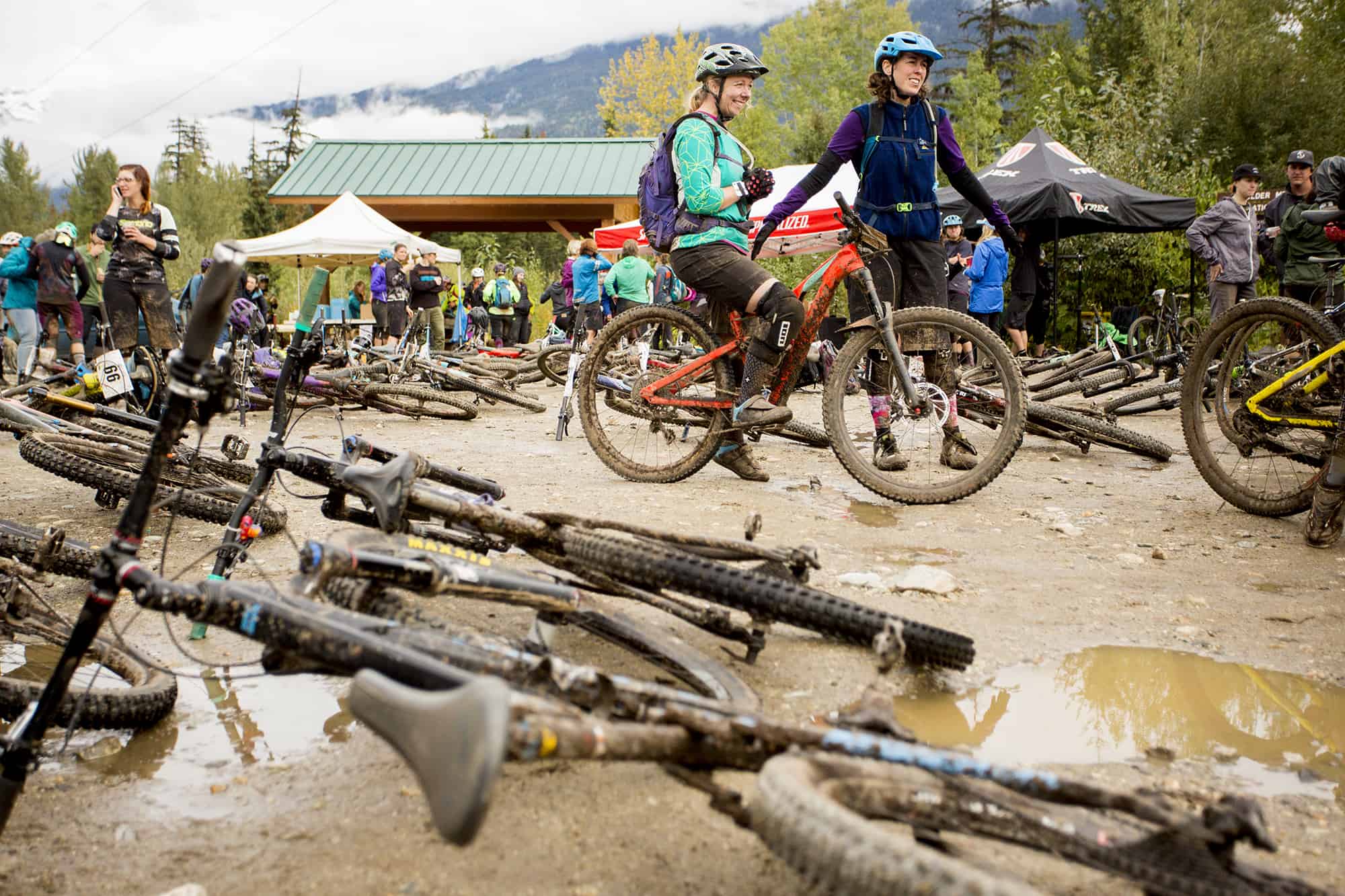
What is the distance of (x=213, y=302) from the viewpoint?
5.68 feet

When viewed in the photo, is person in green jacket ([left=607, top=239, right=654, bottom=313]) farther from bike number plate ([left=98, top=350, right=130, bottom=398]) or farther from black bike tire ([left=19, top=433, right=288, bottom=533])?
black bike tire ([left=19, top=433, right=288, bottom=533])

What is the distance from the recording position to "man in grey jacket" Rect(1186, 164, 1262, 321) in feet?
36.2

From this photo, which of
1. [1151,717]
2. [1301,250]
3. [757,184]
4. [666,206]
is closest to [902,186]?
[757,184]

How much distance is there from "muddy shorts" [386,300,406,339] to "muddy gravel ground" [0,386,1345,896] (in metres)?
15.2

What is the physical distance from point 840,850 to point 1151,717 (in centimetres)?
175

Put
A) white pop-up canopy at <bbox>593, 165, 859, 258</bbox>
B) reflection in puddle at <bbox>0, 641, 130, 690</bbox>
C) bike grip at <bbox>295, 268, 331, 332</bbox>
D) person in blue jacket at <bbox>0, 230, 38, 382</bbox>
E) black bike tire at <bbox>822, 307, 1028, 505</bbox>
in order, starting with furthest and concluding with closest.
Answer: white pop-up canopy at <bbox>593, 165, 859, 258</bbox>
person in blue jacket at <bbox>0, 230, 38, 382</bbox>
black bike tire at <bbox>822, 307, 1028, 505</bbox>
reflection in puddle at <bbox>0, 641, 130, 690</bbox>
bike grip at <bbox>295, 268, 331, 332</bbox>

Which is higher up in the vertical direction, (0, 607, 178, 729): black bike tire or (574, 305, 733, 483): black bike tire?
(574, 305, 733, 483): black bike tire

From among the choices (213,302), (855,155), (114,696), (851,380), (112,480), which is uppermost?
(855,155)

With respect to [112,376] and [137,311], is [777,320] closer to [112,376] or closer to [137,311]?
[112,376]

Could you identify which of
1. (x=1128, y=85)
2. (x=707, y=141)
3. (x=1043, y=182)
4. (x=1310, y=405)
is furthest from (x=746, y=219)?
(x=1128, y=85)

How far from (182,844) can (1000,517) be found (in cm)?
393

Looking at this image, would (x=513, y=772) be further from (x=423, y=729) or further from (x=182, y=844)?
(x=423, y=729)

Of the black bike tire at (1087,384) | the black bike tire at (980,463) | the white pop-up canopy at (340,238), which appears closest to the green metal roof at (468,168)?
the white pop-up canopy at (340,238)

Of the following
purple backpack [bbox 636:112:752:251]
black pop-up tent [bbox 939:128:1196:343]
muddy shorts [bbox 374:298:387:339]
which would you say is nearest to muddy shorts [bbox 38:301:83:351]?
muddy shorts [bbox 374:298:387:339]
